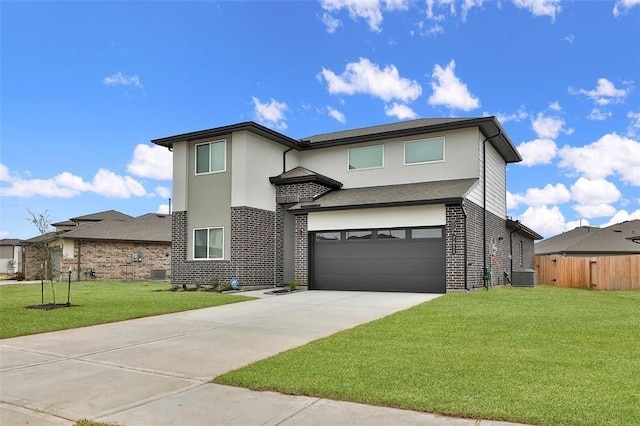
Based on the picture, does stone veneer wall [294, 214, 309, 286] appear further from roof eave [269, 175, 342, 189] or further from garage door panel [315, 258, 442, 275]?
roof eave [269, 175, 342, 189]

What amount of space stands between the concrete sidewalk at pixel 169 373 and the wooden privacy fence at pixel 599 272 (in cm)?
1401

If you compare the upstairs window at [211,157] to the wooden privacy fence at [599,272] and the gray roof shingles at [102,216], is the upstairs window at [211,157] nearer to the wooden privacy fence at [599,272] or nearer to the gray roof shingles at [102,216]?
the wooden privacy fence at [599,272]

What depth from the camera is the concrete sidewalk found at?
171 inches

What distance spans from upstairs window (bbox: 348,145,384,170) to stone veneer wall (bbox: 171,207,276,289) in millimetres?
4098

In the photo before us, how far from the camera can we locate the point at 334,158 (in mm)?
20500

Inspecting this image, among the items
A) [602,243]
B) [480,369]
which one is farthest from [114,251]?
[602,243]

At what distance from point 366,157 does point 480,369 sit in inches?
586

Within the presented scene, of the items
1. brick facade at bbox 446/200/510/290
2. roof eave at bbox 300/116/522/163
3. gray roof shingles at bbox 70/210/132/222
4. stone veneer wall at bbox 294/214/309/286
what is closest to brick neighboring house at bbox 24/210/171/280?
gray roof shingles at bbox 70/210/132/222

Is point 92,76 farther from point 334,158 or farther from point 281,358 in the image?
point 281,358

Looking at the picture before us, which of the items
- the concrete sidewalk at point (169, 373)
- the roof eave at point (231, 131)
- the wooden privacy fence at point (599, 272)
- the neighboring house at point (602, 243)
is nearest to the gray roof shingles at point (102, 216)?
the roof eave at point (231, 131)

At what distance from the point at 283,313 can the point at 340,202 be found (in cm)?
704

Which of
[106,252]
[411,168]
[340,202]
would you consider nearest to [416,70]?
[411,168]

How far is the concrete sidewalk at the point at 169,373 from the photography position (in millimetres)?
4340

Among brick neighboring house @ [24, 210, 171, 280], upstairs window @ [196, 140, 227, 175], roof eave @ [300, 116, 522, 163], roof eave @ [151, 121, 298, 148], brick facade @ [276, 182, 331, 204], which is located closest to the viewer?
roof eave @ [300, 116, 522, 163]
